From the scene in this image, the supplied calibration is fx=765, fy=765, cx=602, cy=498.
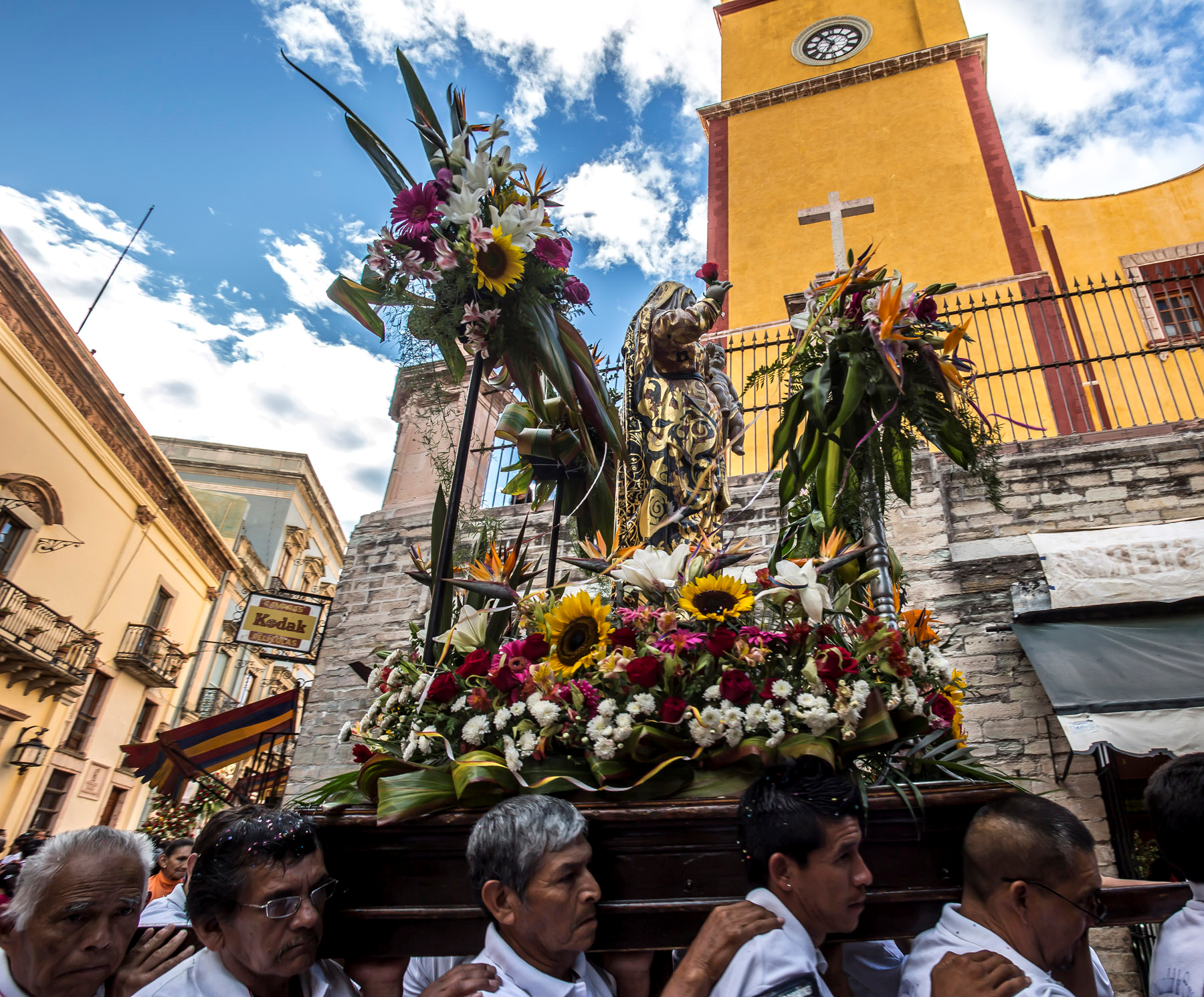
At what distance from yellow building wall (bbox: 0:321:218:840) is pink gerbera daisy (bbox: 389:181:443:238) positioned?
1468 cm

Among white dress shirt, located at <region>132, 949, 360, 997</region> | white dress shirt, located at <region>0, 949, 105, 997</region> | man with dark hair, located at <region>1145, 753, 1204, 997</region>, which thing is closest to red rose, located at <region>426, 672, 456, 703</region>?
white dress shirt, located at <region>132, 949, 360, 997</region>

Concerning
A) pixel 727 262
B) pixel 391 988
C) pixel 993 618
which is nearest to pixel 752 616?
pixel 391 988

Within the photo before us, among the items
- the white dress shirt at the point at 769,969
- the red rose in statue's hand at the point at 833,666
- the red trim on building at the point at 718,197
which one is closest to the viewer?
the white dress shirt at the point at 769,969

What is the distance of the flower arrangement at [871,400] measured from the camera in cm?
266

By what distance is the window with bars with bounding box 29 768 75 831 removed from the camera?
15.1m

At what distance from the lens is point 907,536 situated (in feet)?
21.3

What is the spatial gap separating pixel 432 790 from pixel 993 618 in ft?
18.1

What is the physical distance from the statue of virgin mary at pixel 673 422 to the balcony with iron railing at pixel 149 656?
18.5 meters

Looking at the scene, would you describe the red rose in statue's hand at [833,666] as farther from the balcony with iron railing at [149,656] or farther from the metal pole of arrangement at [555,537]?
the balcony with iron railing at [149,656]

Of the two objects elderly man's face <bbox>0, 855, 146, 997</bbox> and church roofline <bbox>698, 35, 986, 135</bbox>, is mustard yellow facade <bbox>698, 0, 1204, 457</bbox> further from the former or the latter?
elderly man's face <bbox>0, 855, 146, 997</bbox>

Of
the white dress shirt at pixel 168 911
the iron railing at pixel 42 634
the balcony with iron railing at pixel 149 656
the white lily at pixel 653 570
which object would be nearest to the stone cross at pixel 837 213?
the white lily at pixel 653 570

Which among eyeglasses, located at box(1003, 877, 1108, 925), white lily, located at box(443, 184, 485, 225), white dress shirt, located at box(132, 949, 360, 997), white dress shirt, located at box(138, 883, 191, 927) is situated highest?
white lily, located at box(443, 184, 485, 225)

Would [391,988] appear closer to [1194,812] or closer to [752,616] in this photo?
[752,616]

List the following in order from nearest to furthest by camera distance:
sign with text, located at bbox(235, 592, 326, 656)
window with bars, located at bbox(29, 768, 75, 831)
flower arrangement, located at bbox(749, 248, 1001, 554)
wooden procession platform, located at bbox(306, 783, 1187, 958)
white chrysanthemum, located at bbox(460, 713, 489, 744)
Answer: wooden procession platform, located at bbox(306, 783, 1187, 958)
white chrysanthemum, located at bbox(460, 713, 489, 744)
flower arrangement, located at bbox(749, 248, 1001, 554)
sign with text, located at bbox(235, 592, 326, 656)
window with bars, located at bbox(29, 768, 75, 831)
